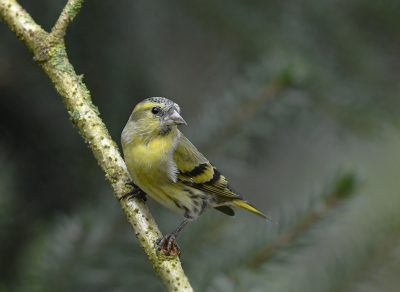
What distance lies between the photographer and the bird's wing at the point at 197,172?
2.35m

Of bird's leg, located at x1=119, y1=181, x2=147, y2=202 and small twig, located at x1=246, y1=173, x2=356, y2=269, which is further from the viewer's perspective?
small twig, located at x1=246, y1=173, x2=356, y2=269

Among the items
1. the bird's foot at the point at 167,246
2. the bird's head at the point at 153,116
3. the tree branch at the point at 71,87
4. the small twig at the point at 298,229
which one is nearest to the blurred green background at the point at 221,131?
the small twig at the point at 298,229

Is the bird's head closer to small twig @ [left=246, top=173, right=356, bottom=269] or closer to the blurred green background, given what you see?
the blurred green background

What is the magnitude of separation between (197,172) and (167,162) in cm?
24

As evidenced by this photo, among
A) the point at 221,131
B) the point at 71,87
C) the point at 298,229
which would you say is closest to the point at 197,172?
the point at 221,131

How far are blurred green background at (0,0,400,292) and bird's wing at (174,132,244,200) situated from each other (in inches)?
4.6

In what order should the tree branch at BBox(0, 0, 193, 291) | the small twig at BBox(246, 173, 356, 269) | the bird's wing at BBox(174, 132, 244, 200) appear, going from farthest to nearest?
the bird's wing at BBox(174, 132, 244, 200) → the small twig at BBox(246, 173, 356, 269) → the tree branch at BBox(0, 0, 193, 291)

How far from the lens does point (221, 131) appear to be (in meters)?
2.16

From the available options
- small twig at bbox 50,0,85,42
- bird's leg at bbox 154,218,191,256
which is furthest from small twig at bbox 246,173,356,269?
small twig at bbox 50,0,85,42

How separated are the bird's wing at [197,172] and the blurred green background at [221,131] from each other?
12cm

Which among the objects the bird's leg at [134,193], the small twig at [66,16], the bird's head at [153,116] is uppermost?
the small twig at [66,16]

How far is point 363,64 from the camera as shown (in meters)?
2.46

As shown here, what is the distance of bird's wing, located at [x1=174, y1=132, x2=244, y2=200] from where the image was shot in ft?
7.71

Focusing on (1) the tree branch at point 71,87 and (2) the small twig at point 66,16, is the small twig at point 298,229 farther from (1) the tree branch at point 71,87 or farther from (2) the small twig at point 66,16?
(2) the small twig at point 66,16
